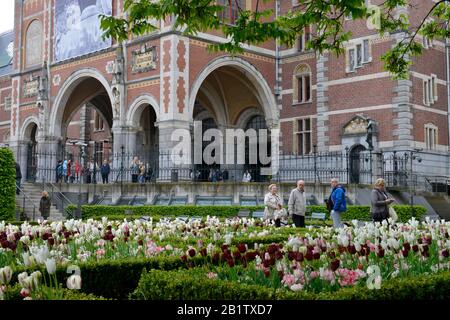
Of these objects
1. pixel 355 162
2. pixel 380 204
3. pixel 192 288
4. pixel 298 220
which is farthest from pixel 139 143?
pixel 192 288

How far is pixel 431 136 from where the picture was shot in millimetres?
26844

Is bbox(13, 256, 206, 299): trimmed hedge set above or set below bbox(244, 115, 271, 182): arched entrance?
below

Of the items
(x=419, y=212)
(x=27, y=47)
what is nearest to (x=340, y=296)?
(x=419, y=212)

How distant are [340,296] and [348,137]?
2333 centimetres

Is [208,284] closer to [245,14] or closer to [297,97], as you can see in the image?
[245,14]

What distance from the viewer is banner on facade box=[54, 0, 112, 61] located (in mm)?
29594

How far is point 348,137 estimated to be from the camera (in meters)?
27.1

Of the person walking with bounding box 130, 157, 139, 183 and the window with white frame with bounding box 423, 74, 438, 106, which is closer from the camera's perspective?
the person walking with bounding box 130, 157, 139, 183

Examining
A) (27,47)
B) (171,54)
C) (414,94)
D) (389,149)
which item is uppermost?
(27,47)

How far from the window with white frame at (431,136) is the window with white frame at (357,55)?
4180 mm

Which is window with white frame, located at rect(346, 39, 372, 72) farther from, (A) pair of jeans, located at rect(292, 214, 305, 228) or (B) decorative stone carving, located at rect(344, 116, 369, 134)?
(A) pair of jeans, located at rect(292, 214, 305, 228)

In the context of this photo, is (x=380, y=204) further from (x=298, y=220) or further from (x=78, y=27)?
(x=78, y=27)

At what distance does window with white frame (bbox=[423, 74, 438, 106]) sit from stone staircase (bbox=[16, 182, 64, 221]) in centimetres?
1717

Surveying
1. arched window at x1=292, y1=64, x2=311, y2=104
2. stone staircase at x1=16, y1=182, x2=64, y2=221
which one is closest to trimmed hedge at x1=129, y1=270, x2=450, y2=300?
stone staircase at x1=16, y1=182, x2=64, y2=221
